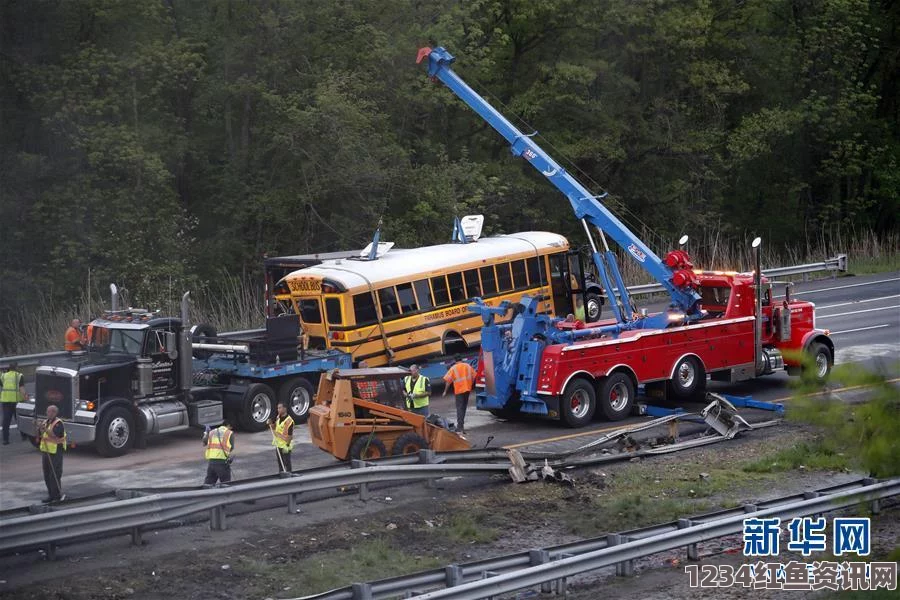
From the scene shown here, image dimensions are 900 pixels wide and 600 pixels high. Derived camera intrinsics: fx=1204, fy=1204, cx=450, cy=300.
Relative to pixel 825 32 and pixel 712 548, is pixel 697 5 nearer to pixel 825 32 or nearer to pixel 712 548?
pixel 825 32

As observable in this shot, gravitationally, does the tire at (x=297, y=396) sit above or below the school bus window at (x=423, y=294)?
below

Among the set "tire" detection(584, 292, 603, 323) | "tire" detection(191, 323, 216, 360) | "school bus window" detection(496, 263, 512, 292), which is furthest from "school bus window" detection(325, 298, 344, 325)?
"tire" detection(584, 292, 603, 323)

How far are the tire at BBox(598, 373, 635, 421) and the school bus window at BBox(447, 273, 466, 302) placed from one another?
4.67 meters

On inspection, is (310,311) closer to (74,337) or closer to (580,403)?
(74,337)

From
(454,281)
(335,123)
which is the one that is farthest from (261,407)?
(335,123)

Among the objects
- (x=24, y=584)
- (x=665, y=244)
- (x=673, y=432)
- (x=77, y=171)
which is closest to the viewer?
(x=24, y=584)

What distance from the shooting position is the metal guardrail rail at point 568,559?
1112 cm

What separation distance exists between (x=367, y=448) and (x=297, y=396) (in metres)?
4.75

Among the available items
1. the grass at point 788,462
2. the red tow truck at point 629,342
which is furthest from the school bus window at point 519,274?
the grass at point 788,462

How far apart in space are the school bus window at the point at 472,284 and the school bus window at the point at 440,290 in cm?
59

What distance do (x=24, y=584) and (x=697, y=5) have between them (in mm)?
42149

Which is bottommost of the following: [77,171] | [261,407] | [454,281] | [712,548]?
[712,548]

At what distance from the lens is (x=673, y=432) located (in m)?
20.1

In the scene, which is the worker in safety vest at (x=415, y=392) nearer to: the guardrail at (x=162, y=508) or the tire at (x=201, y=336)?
the guardrail at (x=162, y=508)
